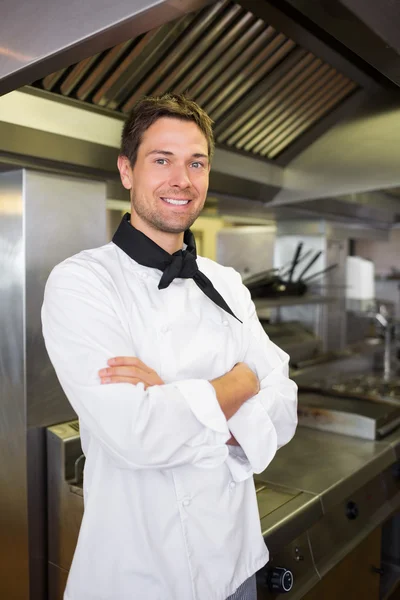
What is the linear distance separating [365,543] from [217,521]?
937mm

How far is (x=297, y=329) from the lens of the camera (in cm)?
271

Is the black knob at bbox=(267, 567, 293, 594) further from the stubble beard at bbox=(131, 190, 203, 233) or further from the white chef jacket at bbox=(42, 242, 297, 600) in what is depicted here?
the stubble beard at bbox=(131, 190, 203, 233)

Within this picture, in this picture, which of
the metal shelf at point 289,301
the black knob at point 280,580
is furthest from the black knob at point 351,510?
the metal shelf at point 289,301

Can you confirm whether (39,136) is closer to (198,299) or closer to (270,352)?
(198,299)

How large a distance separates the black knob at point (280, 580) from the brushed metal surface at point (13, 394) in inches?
27.4

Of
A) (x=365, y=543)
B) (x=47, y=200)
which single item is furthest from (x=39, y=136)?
(x=365, y=543)

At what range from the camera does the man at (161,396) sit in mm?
968

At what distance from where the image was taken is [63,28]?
31.4 inches

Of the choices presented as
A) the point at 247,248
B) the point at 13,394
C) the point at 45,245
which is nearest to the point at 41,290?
the point at 45,245

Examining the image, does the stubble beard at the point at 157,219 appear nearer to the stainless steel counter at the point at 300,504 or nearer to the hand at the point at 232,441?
the hand at the point at 232,441

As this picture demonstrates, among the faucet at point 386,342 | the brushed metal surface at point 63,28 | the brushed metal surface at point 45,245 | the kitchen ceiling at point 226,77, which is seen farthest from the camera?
the faucet at point 386,342

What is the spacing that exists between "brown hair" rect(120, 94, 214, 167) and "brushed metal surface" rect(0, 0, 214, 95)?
11.4 inches

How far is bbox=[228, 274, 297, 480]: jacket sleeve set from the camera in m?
1.11

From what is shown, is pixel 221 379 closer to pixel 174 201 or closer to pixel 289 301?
pixel 174 201
